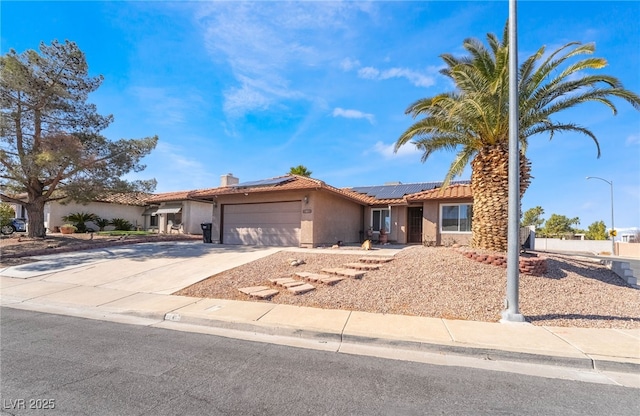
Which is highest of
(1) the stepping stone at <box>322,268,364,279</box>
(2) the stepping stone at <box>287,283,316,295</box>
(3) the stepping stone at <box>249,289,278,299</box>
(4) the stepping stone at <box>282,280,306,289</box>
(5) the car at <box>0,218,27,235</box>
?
(5) the car at <box>0,218,27,235</box>

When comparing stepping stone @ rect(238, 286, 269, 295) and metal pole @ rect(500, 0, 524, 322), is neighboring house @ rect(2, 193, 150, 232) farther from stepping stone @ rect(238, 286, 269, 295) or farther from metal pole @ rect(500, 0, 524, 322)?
metal pole @ rect(500, 0, 524, 322)

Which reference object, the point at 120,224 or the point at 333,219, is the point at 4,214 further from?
the point at 333,219

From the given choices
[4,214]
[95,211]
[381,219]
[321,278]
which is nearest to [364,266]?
[321,278]

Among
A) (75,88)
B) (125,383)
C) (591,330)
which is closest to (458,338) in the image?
(591,330)

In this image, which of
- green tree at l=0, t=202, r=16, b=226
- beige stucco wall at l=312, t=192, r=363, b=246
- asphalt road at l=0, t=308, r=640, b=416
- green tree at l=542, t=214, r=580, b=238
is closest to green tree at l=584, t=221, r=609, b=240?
green tree at l=542, t=214, r=580, b=238

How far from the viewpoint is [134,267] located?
11828 mm

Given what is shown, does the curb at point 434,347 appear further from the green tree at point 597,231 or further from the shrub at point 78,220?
the green tree at point 597,231

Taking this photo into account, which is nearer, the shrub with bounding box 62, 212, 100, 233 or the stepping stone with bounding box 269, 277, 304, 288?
the stepping stone with bounding box 269, 277, 304, 288

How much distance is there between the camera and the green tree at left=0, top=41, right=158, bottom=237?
48.8 feet

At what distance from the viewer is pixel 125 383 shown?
3930mm

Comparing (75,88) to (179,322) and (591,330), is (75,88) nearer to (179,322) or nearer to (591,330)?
(179,322)

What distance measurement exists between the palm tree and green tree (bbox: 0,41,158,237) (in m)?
15.3

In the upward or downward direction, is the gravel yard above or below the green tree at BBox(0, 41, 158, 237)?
below

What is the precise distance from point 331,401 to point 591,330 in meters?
5.57
